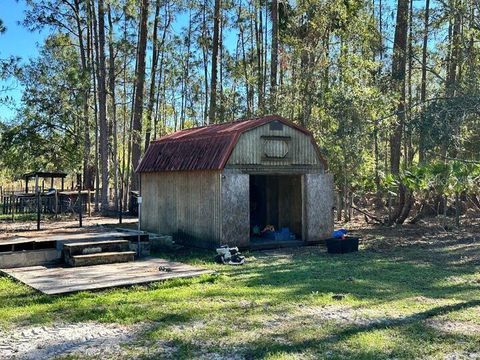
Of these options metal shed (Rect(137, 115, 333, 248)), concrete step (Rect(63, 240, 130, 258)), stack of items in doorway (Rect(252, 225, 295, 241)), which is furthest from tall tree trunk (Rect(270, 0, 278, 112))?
concrete step (Rect(63, 240, 130, 258))

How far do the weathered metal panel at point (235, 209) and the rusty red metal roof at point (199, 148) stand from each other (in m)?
0.49

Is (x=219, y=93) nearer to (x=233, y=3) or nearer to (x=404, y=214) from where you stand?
(x=233, y=3)

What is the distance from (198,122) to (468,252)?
77.1ft

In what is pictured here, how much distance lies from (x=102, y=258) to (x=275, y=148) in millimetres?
5236

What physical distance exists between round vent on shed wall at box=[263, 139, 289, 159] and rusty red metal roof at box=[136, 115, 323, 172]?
1.68 feet

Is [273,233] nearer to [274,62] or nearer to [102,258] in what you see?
[102,258]

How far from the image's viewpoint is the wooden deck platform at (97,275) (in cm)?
836

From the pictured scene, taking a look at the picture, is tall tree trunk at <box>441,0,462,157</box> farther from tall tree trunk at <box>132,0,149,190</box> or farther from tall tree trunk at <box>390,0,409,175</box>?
tall tree trunk at <box>132,0,149,190</box>

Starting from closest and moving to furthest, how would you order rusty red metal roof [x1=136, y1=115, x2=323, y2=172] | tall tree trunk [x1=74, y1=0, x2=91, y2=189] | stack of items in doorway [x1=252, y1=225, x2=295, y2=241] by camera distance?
rusty red metal roof [x1=136, y1=115, x2=323, y2=172]
stack of items in doorway [x1=252, y1=225, x2=295, y2=241]
tall tree trunk [x1=74, y1=0, x2=91, y2=189]

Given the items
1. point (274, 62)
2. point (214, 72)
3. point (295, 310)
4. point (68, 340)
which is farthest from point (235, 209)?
point (214, 72)

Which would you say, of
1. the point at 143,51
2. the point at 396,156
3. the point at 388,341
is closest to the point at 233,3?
the point at 143,51

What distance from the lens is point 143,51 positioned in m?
22.9

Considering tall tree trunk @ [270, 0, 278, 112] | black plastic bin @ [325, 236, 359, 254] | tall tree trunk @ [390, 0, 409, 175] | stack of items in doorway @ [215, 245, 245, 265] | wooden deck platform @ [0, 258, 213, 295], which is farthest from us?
tall tree trunk @ [270, 0, 278, 112]

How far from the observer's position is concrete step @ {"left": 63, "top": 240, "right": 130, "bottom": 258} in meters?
10.6
